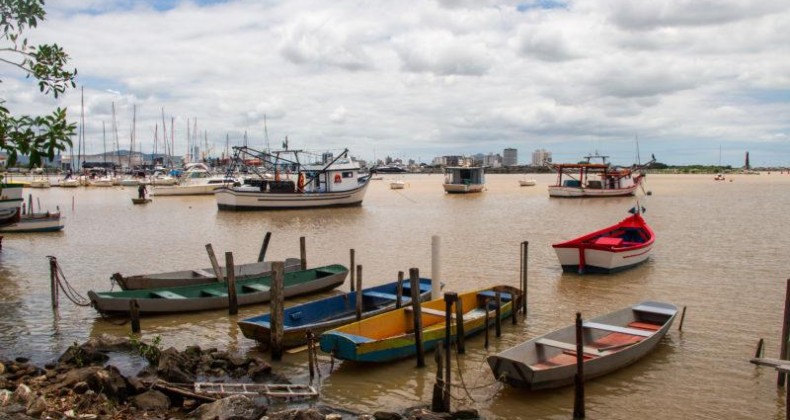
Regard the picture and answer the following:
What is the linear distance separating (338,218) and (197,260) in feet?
56.6

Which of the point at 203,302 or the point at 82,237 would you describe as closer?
the point at 203,302

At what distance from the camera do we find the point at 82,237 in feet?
101

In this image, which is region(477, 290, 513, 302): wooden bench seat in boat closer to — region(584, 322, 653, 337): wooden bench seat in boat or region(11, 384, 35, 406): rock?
region(584, 322, 653, 337): wooden bench seat in boat

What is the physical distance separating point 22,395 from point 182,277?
865 cm

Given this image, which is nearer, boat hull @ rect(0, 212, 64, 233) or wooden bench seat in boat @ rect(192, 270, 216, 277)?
wooden bench seat in boat @ rect(192, 270, 216, 277)

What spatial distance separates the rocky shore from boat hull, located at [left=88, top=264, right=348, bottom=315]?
2.77 metres

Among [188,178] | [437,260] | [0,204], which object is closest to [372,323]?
[437,260]

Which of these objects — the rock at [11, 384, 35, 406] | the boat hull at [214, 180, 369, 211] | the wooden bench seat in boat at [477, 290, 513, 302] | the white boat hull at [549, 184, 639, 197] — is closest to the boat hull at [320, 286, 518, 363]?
the wooden bench seat in boat at [477, 290, 513, 302]

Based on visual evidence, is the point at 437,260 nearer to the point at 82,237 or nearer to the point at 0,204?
the point at 0,204

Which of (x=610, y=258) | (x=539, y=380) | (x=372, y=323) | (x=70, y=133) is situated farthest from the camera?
(x=610, y=258)

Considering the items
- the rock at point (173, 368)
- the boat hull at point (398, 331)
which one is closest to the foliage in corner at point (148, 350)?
the rock at point (173, 368)

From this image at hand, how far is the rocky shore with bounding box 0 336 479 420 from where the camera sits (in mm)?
7945

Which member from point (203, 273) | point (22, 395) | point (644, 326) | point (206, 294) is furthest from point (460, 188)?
point (22, 395)

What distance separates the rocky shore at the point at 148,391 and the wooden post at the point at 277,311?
25.7 inches
